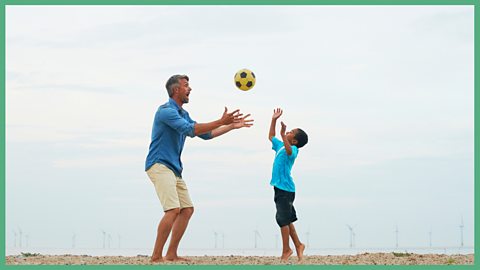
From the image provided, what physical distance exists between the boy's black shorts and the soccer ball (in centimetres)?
186

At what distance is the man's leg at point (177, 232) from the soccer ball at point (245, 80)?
2.42 meters

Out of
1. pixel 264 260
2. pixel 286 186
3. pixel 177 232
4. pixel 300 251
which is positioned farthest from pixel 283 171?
pixel 177 232

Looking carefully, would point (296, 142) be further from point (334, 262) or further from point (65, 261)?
point (65, 261)

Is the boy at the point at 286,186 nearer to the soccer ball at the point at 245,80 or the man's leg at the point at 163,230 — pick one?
the soccer ball at the point at 245,80

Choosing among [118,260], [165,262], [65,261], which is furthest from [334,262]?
[65,261]

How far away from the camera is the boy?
13.1 meters

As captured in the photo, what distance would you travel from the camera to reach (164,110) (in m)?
12.5

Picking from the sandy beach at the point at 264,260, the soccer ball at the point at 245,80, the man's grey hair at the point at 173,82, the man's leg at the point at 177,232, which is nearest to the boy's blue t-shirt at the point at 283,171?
A: the sandy beach at the point at 264,260

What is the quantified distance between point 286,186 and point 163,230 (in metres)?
2.22

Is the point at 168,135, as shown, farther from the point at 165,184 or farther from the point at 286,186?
the point at 286,186

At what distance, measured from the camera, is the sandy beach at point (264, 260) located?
497 inches

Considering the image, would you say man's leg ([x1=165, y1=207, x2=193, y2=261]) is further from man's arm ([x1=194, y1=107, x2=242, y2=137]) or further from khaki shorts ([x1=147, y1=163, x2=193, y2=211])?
man's arm ([x1=194, y1=107, x2=242, y2=137])

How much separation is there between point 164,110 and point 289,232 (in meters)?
2.85

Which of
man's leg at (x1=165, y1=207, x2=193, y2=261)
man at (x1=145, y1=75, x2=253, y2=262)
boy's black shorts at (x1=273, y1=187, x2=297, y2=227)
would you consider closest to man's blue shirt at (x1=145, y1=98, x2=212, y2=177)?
man at (x1=145, y1=75, x2=253, y2=262)
